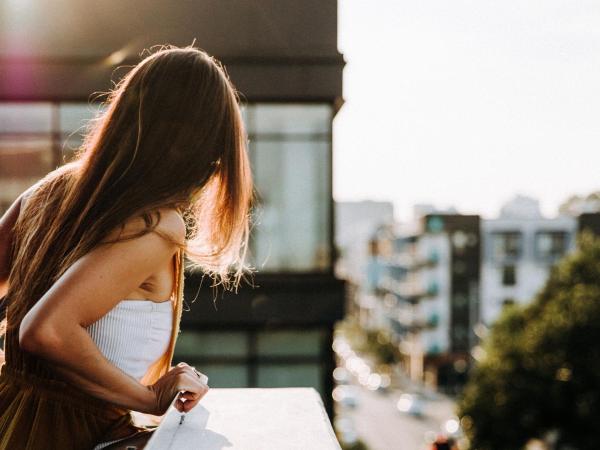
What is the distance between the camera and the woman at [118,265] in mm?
1386

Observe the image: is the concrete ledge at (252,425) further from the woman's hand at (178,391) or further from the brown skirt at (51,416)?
the brown skirt at (51,416)

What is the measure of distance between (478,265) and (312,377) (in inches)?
2018

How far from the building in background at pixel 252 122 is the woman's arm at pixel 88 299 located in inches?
330

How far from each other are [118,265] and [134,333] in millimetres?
247

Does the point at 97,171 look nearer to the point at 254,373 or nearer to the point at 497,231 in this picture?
the point at 254,373

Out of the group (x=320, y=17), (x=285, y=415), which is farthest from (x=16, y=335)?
(x=320, y=17)

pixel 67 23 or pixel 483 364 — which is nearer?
pixel 67 23

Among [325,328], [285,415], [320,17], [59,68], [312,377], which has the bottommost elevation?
[312,377]

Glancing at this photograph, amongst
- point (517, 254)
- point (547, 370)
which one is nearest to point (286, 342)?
point (547, 370)

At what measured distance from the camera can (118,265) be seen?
4.52 ft

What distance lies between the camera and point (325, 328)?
35.7ft

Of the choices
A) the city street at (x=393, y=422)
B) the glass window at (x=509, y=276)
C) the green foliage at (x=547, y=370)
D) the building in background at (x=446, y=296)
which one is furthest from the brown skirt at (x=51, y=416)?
the glass window at (x=509, y=276)

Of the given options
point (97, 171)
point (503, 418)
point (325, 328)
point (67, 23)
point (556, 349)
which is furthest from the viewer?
point (503, 418)

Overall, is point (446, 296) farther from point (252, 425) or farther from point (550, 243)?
point (252, 425)
